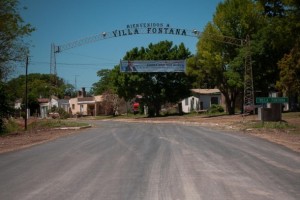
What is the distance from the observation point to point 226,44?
2333 inches

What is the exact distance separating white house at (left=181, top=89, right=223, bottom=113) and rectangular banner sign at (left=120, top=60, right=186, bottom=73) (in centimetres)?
1911

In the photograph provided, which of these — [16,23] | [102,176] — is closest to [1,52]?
[16,23]

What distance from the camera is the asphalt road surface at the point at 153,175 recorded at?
977 centimetres

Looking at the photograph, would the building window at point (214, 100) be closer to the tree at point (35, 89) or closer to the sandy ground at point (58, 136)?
the tree at point (35, 89)

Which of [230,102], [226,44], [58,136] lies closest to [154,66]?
[226,44]

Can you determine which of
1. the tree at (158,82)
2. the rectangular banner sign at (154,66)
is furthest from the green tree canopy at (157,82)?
the rectangular banner sign at (154,66)

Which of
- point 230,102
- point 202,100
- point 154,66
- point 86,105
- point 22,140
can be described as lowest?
point 22,140

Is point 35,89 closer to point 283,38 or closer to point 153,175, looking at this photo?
point 283,38

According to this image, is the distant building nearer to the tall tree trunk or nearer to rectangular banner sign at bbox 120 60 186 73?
rectangular banner sign at bbox 120 60 186 73

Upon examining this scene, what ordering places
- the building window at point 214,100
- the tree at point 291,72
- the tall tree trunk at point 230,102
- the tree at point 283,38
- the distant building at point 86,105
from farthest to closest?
the distant building at point 86,105, the building window at point 214,100, the tall tree trunk at point 230,102, the tree at point 291,72, the tree at point 283,38

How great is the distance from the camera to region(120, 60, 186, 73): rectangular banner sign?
2468 inches

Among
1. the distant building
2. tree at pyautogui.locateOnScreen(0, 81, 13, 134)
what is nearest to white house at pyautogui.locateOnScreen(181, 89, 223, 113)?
the distant building

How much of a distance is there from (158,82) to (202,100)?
15559 mm

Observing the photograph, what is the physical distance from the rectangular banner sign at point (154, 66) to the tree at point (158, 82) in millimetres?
5502
